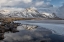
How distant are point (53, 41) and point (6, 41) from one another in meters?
12.5

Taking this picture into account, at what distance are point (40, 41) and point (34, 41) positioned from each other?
5.23 ft

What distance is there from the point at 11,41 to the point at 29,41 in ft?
15.6

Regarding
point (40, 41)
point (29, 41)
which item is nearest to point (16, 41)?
point (29, 41)

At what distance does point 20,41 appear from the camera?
38.3 metres

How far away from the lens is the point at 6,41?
37.5 metres

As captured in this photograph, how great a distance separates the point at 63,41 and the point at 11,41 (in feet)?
45.9

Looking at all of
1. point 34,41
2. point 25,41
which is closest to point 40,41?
point 34,41

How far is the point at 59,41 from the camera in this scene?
128 ft

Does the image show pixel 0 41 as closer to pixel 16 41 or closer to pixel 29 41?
pixel 16 41

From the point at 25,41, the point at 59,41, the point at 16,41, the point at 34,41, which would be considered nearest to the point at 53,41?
the point at 59,41

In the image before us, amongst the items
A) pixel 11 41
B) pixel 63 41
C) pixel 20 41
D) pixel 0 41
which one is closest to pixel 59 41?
pixel 63 41

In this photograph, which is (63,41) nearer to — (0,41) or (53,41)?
(53,41)

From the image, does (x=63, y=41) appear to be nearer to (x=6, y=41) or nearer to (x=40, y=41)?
(x=40, y=41)

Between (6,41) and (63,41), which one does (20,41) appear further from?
(63,41)
